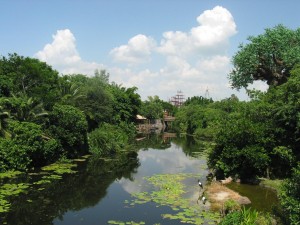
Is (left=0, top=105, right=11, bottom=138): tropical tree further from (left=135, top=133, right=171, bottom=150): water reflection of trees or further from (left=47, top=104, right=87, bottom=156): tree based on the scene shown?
(left=135, top=133, right=171, bottom=150): water reflection of trees

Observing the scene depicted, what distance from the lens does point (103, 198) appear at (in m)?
22.0

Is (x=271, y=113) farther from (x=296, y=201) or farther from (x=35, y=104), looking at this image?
(x=35, y=104)

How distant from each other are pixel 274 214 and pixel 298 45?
809 inches

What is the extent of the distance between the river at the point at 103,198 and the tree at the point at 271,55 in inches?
419

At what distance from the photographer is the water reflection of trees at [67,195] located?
1758cm

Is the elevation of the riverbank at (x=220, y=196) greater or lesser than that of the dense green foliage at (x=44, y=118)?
lesser

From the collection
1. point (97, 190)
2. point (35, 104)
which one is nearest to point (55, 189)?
point (97, 190)

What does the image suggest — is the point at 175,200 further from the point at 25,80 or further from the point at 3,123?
the point at 25,80

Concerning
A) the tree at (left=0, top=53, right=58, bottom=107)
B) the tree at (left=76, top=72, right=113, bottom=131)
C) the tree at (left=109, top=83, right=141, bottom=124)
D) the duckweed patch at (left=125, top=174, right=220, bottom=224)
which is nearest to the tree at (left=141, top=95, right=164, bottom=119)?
the tree at (left=109, top=83, right=141, bottom=124)

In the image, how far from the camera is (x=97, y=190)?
944 inches

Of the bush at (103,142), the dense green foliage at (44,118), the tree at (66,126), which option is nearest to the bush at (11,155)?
the dense green foliage at (44,118)

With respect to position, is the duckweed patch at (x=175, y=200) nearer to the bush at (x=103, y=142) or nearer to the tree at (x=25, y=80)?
the bush at (x=103, y=142)

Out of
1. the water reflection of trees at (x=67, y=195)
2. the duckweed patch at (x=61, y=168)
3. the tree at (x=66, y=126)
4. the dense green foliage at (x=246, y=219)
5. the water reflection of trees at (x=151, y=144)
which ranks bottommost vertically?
the water reflection of trees at (x=67, y=195)

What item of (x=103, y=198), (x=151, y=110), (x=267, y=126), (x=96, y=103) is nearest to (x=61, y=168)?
(x=103, y=198)
